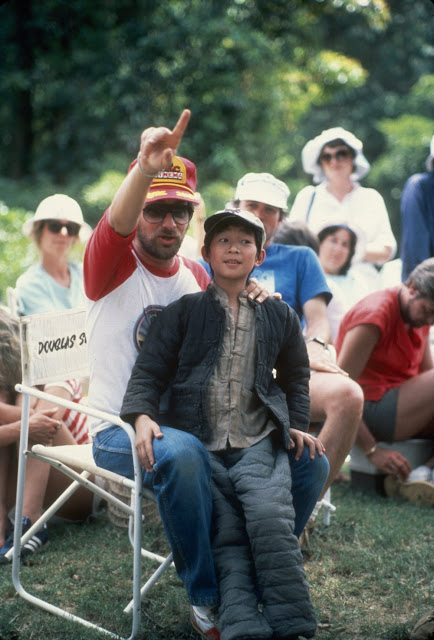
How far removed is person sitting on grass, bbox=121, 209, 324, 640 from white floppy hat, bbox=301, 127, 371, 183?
120 inches

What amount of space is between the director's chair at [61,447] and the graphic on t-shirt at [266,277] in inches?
39.4

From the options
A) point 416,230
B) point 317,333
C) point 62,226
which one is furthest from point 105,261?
point 416,230

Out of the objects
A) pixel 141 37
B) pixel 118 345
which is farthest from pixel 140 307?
pixel 141 37

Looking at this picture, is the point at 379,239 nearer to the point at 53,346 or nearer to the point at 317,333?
the point at 317,333

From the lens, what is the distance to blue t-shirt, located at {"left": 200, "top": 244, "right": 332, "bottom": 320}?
4.05 metres

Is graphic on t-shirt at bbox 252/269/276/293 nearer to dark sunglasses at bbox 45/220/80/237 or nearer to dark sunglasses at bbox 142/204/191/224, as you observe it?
dark sunglasses at bbox 142/204/191/224

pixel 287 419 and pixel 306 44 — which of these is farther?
pixel 306 44

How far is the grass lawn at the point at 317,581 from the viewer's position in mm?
2857

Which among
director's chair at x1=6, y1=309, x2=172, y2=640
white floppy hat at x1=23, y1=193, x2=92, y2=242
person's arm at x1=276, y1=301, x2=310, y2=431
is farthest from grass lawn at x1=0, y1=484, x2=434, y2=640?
white floppy hat at x1=23, y1=193, x2=92, y2=242

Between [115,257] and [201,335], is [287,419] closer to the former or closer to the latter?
[201,335]

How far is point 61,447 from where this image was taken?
3254 mm

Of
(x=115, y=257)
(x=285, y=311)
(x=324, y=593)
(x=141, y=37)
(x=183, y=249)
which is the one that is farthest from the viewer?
(x=141, y=37)

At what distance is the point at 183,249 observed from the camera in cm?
546

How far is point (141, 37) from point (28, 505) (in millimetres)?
15233
